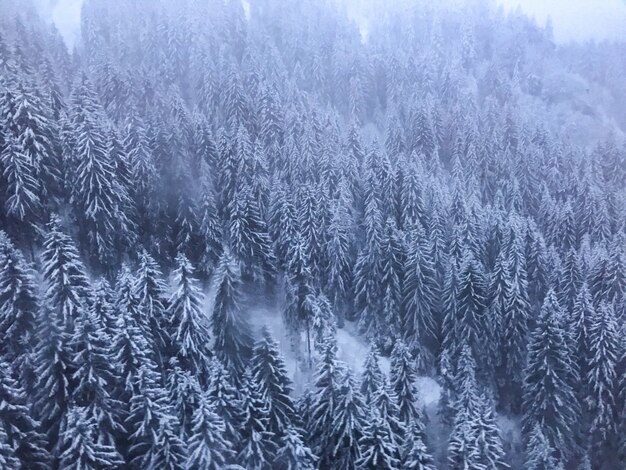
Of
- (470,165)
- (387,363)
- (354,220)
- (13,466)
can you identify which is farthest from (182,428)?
(470,165)

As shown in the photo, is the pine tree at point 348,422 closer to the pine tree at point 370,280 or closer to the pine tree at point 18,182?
the pine tree at point 370,280

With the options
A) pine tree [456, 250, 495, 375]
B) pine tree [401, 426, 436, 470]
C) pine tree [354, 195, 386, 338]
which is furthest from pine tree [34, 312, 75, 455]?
pine tree [456, 250, 495, 375]

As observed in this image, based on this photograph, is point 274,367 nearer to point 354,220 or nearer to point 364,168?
point 354,220

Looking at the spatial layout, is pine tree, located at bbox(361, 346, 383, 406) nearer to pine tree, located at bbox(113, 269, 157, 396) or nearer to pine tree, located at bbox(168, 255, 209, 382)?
pine tree, located at bbox(168, 255, 209, 382)

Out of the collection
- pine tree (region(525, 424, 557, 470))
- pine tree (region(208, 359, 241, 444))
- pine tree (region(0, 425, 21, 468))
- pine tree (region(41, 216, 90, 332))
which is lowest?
pine tree (region(525, 424, 557, 470))

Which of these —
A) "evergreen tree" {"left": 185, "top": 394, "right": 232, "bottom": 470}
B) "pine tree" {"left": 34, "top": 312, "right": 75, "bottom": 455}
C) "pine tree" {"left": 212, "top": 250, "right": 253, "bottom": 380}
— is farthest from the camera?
"pine tree" {"left": 212, "top": 250, "right": 253, "bottom": 380}

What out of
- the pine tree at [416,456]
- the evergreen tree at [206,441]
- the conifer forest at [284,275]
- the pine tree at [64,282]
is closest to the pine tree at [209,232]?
the conifer forest at [284,275]

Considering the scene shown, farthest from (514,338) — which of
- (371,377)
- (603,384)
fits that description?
(371,377)

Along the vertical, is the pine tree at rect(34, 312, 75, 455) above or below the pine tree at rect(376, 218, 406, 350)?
above
